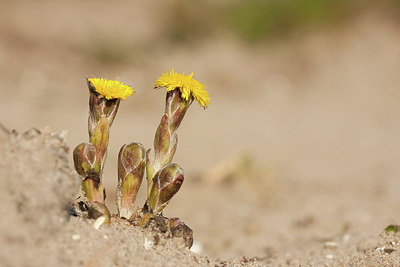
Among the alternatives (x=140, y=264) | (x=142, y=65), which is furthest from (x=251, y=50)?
(x=140, y=264)

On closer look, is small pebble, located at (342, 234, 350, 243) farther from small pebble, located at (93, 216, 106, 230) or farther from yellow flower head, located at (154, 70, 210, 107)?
small pebble, located at (93, 216, 106, 230)

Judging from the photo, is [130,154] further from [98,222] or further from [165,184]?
[98,222]

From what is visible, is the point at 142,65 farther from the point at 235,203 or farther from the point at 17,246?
the point at 17,246

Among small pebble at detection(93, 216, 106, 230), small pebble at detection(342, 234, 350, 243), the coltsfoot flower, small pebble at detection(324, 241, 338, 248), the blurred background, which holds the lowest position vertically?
small pebble at detection(93, 216, 106, 230)

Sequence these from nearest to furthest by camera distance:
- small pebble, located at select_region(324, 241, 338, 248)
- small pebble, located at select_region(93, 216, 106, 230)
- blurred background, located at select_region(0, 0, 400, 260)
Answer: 1. small pebble, located at select_region(93, 216, 106, 230)
2. small pebble, located at select_region(324, 241, 338, 248)
3. blurred background, located at select_region(0, 0, 400, 260)

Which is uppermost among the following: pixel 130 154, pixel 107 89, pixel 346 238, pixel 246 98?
pixel 246 98

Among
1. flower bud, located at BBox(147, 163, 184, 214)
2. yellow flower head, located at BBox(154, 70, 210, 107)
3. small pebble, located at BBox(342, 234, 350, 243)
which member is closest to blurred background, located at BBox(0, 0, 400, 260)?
small pebble, located at BBox(342, 234, 350, 243)

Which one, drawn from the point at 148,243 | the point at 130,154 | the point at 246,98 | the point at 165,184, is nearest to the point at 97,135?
the point at 130,154
